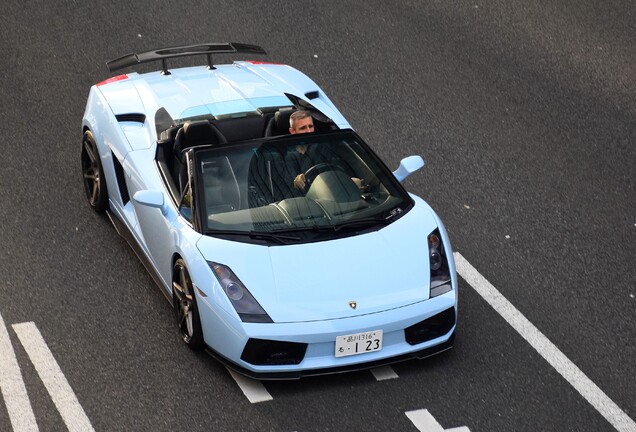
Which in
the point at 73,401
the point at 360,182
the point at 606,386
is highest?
the point at 360,182

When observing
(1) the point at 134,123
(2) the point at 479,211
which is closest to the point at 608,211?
(2) the point at 479,211

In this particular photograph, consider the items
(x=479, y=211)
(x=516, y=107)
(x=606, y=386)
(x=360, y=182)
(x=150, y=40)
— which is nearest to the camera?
(x=606, y=386)

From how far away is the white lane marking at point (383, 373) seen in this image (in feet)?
24.9

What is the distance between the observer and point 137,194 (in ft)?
25.8

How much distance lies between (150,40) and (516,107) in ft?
12.6

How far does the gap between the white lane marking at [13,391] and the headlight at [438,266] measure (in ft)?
8.48

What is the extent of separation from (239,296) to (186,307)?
1.97ft

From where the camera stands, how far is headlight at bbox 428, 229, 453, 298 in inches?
298

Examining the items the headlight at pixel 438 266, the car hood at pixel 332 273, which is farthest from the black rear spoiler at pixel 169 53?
the headlight at pixel 438 266

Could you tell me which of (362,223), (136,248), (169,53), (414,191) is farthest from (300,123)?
(414,191)

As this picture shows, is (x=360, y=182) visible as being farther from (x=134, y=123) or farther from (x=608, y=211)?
(x=608, y=211)

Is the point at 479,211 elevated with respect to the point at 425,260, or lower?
lower

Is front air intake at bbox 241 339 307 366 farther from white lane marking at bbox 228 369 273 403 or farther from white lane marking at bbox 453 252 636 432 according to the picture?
white lane marking at bbox 453 252 636 432

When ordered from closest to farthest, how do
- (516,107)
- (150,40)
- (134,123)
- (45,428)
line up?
(45,428) → (134,123) → (516,107) → (150,40)
